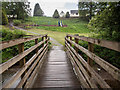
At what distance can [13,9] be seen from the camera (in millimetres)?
32750

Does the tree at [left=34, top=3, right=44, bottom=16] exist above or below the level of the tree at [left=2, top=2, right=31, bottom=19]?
above

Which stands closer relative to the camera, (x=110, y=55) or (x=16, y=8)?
(x=110, y=55)

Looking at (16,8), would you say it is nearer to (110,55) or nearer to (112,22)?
(112,22)

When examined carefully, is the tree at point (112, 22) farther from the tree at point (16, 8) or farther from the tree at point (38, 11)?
the tree at point (38, 11)

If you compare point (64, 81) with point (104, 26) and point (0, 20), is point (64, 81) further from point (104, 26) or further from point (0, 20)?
point (0, 20)

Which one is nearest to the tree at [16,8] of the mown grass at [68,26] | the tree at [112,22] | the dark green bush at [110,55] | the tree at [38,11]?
the mown grass at [68,26]

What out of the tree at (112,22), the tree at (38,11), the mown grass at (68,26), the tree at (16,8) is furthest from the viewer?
the tree at (38,11)

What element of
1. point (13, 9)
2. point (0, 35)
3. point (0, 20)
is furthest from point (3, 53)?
point (13, 9)

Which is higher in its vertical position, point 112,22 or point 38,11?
point 38,11

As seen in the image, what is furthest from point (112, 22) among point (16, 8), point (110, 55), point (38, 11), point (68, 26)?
point (38, 11)

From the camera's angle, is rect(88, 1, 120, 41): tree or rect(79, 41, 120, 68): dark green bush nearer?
rect(79, 41, 120, 68): dark green bush

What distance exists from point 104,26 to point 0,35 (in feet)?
34.2

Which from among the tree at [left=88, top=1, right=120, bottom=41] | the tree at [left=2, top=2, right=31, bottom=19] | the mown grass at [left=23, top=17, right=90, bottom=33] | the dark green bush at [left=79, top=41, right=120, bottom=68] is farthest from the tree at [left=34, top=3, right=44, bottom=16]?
the tree at [left=88, top=1, right=120, bottom=41]

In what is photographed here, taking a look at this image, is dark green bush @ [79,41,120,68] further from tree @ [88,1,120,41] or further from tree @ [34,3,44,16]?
tree @ [34,3,44,16]
